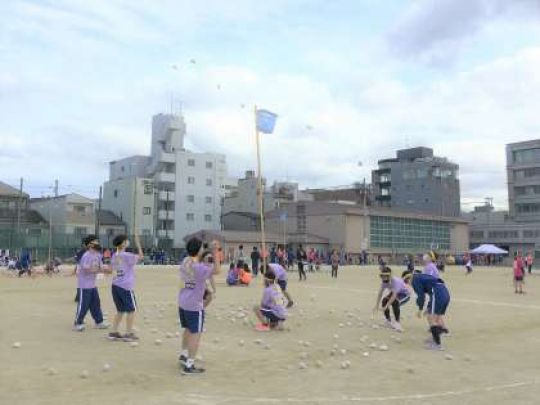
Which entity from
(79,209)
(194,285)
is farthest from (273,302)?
(79,209)

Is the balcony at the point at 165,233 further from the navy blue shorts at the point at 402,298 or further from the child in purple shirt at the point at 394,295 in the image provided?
the navy blue shorts at the point at 402,298

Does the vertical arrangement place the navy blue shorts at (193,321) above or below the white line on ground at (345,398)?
above

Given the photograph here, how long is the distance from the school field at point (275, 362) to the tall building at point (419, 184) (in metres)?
101

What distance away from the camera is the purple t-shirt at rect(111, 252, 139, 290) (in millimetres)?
11562

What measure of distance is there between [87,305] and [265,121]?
979 centimetres

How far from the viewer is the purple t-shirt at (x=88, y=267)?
12.6 metres

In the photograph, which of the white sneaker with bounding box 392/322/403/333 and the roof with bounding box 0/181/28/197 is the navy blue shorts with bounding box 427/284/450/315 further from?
the roof with bounding box 0/181/28/197

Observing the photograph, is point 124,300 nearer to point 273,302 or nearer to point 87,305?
point 87,305

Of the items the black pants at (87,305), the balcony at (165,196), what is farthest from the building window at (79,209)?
the black pants at (87,305)

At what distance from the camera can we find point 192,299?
9102 millimetres

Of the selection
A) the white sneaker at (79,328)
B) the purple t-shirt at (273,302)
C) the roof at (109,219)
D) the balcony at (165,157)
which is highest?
the balcony at (165,157)

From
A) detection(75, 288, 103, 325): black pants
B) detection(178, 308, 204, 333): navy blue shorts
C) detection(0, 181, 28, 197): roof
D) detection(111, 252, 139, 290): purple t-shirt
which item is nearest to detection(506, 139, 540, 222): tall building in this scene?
detection(0, 181, 28, 197): roof

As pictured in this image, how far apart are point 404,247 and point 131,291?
80916mm

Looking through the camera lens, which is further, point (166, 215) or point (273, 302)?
point (166, 215)
